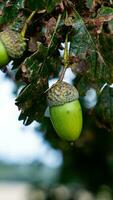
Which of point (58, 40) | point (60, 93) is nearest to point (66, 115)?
point (60, 93)

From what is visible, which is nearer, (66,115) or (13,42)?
(13,42)

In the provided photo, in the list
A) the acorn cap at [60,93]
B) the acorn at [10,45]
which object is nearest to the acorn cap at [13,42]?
the acorn at [10,45]

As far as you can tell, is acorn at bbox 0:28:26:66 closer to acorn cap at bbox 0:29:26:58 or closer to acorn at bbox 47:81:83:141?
acorn cap at bbox 0:29:26:58

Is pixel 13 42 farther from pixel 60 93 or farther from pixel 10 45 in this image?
pixel 60 93

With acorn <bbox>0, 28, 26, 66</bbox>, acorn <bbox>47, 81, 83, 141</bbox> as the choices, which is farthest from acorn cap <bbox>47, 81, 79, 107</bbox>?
acorn <bbox>0, 28, 26, 66</bbox>

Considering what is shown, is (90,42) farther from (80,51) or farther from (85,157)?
(85,157)

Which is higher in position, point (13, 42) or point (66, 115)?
point (13, 42)

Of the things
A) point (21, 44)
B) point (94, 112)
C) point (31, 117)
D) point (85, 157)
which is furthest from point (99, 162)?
point (21, 44)

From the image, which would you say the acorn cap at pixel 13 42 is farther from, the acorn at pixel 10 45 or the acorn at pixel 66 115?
the acorn at pixel 66 115
